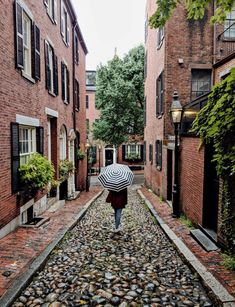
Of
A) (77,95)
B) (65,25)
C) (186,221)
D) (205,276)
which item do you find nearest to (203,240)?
(205,276)

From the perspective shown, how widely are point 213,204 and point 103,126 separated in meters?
21.1

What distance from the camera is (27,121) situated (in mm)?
8164

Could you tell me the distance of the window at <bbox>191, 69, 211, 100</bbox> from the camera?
12391 mm

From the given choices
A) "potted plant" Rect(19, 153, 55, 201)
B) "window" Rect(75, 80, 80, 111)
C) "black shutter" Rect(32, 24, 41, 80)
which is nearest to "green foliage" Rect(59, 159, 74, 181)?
"potted plant" Rect(19, 153, 55, 201)

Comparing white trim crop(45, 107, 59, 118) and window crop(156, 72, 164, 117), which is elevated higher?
window crop(156, 72, 164, 117)

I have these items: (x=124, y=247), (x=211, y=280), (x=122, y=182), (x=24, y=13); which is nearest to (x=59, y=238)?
(x=124, y=247)

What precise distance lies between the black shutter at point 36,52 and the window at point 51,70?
117 cm

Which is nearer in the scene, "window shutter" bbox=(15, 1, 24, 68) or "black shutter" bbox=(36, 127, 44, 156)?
"window shutter" bbox=(15, 1, 24, 68)

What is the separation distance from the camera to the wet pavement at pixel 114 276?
3883mm

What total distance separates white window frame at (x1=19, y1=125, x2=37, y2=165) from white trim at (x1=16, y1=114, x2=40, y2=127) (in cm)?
22

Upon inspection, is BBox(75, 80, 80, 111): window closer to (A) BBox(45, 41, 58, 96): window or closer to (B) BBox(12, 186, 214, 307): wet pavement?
(A) BBox(45, 41, 58, 96): window

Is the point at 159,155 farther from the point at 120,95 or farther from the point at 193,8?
the point at 120,95

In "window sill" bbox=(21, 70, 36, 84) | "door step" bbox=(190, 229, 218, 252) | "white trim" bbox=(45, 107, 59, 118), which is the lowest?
"door step" bbox=(190, 229, 218, 252)

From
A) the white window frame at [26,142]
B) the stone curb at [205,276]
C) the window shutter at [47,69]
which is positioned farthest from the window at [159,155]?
the stone curb at [205,276]
